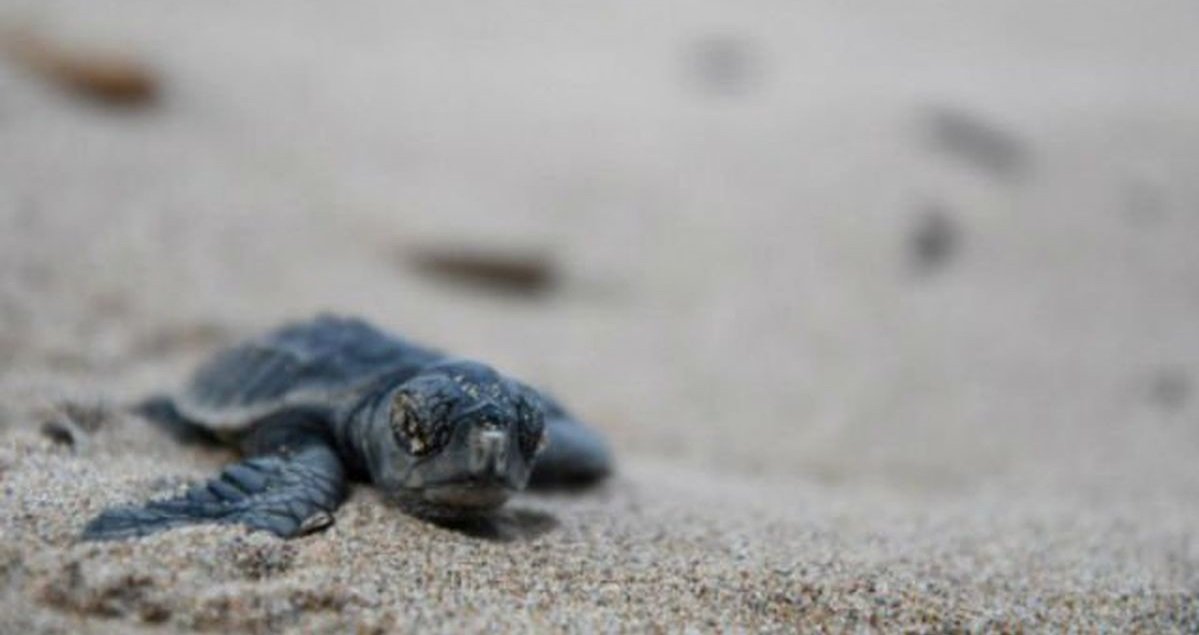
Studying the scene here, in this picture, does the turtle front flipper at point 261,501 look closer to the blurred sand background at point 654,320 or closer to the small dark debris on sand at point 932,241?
the blurred sand background at point 654,320

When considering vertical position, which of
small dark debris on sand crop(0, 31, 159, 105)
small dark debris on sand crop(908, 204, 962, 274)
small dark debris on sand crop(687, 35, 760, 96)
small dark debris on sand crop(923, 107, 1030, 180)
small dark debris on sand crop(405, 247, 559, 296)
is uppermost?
small dark debris on sand crop(687, 35, 760, 96)

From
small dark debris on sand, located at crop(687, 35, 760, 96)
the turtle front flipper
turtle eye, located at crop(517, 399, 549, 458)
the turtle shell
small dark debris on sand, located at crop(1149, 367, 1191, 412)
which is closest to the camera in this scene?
the turtle front flipper

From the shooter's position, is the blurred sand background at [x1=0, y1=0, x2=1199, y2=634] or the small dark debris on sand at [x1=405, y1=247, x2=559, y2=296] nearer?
the blurred sand background at [x1=0, y1=0, x2=1199, y2=634]

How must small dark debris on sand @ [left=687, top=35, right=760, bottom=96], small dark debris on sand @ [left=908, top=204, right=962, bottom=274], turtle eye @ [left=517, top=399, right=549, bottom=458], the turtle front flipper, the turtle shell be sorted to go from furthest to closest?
small dark debris on sand @ [left=687, top=35, right=760, bottom=96]
small dark debris on sand @ [left=908, top=204, right=962, bottom=274]
the turtle shell
turtle eye @ [left=517, top=399, right=549, bottom=458]
the turtle front flipper

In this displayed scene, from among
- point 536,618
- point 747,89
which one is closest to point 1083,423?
point 536,618

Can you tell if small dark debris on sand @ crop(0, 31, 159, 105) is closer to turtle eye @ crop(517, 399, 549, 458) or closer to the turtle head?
the turtle head

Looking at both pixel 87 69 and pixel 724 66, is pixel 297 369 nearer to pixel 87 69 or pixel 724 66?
pixel 87 69

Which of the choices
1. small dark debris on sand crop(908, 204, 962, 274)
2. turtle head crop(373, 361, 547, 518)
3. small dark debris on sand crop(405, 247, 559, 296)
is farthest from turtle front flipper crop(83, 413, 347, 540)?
small dark debris on sand crop(908, 204, 962, 274)
